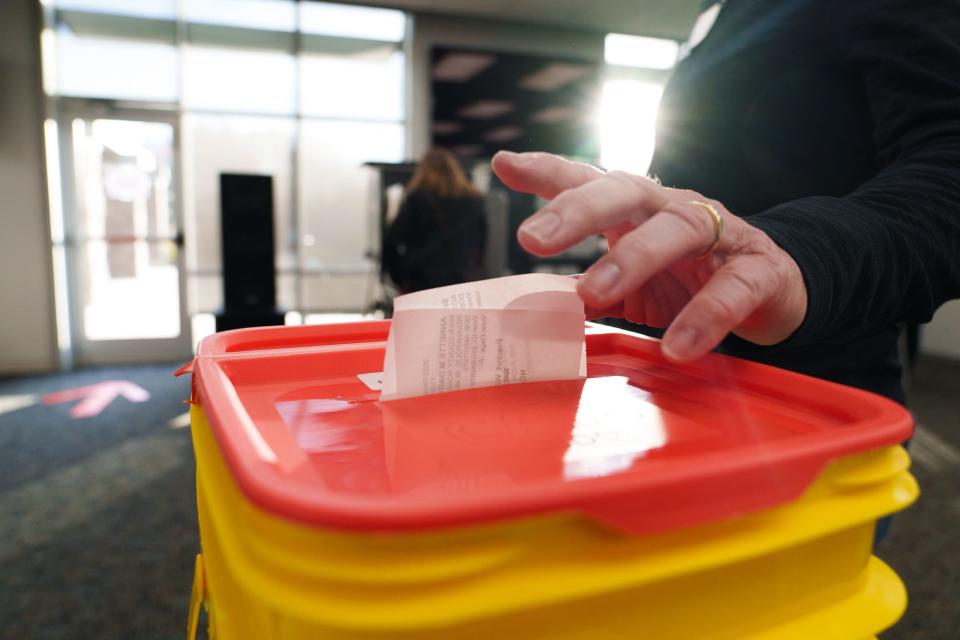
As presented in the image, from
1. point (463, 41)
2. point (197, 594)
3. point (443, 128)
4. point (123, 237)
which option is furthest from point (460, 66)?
point (197, 594)

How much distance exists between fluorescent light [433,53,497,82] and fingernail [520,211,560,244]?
477cm

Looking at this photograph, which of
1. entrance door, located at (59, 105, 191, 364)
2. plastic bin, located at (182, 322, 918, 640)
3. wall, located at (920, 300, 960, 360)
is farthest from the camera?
wall, located at (920, 300, 960, 360)

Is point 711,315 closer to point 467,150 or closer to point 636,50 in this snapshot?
point 467,150

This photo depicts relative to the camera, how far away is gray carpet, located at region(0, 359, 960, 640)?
1.53 metres

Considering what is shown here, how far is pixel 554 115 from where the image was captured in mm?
5207

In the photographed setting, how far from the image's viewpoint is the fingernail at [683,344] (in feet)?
1.12

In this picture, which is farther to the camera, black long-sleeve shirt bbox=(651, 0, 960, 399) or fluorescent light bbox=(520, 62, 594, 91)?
fluorescent light bbox=(520, 62, 594, 91)

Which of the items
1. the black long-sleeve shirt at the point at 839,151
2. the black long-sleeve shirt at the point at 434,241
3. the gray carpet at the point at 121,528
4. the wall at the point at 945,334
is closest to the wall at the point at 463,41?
the black long-sleeve shirt at the point at 434,241

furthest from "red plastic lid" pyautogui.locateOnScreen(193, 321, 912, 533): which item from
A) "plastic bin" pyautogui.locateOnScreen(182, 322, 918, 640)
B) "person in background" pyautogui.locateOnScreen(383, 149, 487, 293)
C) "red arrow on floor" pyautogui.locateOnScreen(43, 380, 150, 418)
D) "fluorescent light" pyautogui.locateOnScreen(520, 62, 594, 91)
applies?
"fluorescent light" pyautogui.locateOnScreen(520, 62, 594, 91)

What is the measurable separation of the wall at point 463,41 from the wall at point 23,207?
2470 mm

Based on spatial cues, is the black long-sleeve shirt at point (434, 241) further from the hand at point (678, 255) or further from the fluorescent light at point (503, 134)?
the hand at point (678, 255)

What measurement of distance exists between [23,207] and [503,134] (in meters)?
3.42

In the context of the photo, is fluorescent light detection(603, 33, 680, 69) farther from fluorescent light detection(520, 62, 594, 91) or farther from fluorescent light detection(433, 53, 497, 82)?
fluorescent light detection(433, 53, 497, 82)

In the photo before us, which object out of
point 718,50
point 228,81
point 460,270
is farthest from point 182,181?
point 718,50
